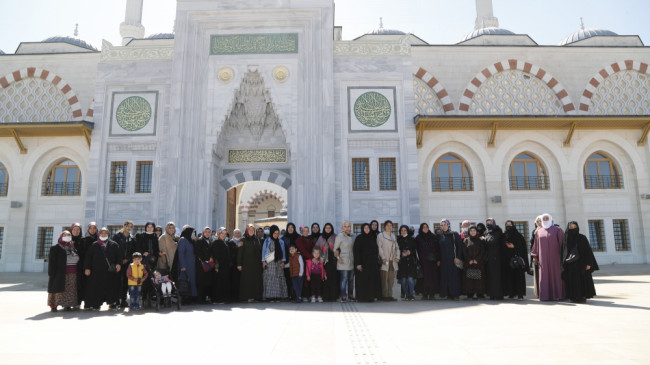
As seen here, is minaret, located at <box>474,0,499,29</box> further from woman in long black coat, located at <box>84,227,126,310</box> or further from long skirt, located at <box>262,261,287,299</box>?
woman in long black coat, located at <box>84,227,126,310</box>

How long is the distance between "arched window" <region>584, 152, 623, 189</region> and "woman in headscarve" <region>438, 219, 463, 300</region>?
748cm

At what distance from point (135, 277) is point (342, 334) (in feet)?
9.98

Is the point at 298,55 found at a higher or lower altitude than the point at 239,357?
higher

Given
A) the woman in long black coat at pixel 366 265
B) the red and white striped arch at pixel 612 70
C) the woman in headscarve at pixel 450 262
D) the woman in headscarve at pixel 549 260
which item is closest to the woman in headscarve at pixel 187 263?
the woman in long black coat at pixel 366 265

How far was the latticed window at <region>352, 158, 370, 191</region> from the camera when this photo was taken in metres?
10.4

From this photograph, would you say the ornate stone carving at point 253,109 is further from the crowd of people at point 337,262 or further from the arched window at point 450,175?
the crowd of people at point 337,262

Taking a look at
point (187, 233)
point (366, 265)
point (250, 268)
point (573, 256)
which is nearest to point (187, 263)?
point (187, 233)

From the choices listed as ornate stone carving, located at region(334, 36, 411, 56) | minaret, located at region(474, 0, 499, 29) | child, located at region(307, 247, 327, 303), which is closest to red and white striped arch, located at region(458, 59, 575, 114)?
ornate stone carving, located at region(334, 36, 411, 56)

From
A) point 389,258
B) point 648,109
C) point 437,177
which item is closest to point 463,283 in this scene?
point 389,258

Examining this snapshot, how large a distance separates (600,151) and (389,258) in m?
8.95

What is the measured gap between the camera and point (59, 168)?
38.3ft

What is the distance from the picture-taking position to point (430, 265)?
6047mm

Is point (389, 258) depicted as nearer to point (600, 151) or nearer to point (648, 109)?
point (600, 151)

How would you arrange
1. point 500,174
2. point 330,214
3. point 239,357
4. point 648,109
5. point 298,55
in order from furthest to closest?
point 648,109, point 500,174, point 298,55, point 330,214, point 239,357
